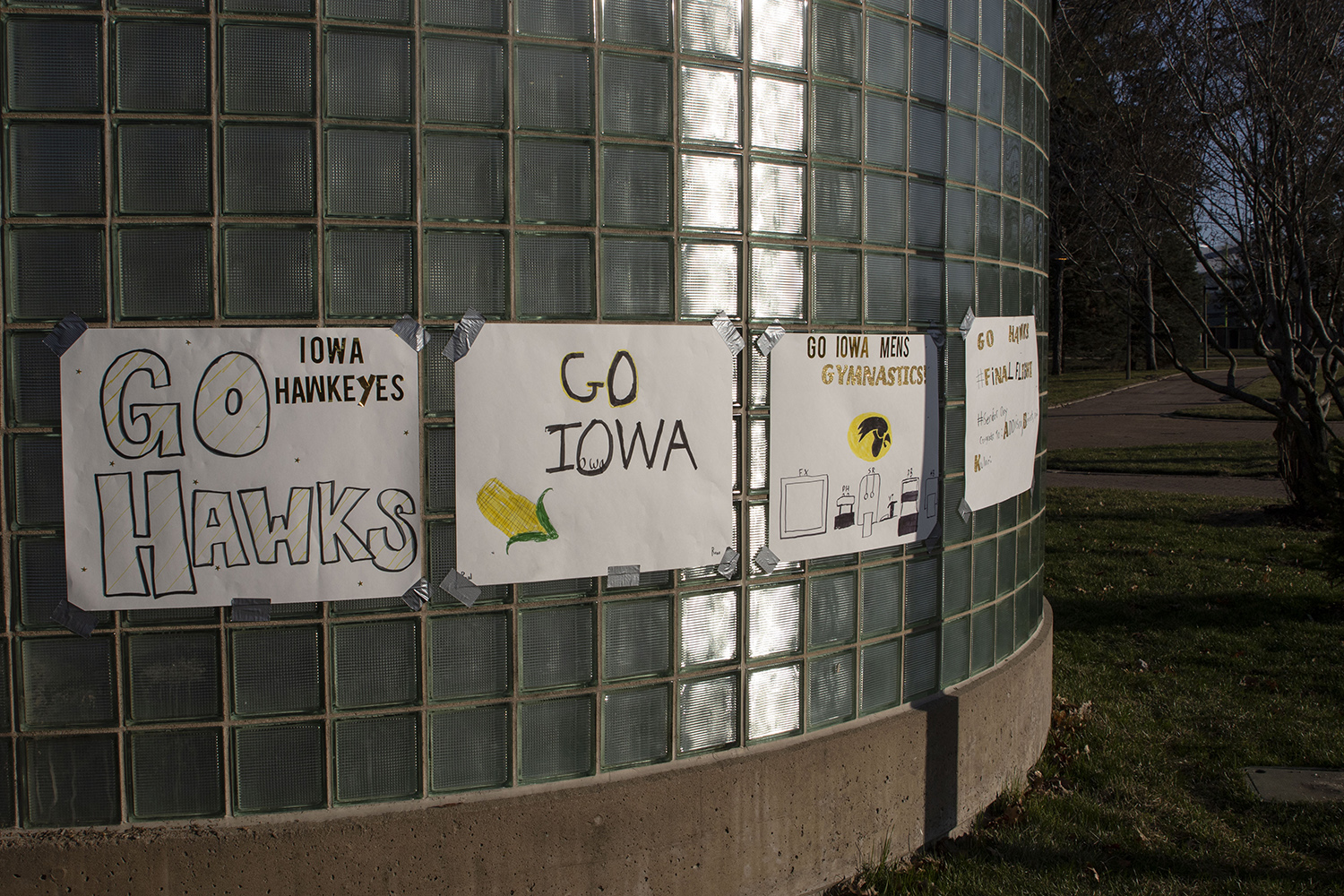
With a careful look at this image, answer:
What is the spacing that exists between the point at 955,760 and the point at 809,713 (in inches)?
34.4

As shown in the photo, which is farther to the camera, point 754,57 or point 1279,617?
point 1279,617

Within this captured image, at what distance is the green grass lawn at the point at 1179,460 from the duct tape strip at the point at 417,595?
50.3 ft

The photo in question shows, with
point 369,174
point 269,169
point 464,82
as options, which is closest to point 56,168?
point 269,169

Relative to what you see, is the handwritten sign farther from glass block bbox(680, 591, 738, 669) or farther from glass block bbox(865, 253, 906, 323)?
glass block bbox(680, 591, 738, 669)

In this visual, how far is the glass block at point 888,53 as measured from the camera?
404 cm

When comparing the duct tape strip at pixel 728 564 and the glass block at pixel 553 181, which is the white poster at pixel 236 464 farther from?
the duct tape strip at pixel 728 564

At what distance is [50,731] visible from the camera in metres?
3.15

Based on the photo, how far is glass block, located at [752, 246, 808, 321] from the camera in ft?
12.3

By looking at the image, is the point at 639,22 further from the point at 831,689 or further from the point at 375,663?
the point at 831,689

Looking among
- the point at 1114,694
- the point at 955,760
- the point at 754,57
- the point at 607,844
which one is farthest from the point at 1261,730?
the point at 754,57

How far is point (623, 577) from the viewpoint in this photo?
356 centimetres

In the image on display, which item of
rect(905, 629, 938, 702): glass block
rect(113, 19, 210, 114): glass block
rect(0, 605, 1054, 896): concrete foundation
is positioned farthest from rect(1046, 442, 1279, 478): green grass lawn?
rect(113, 19, 210, 114): glass block

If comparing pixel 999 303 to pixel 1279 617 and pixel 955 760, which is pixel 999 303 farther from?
pixel 1279 617

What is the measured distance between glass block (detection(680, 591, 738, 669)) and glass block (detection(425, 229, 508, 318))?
1.26m
